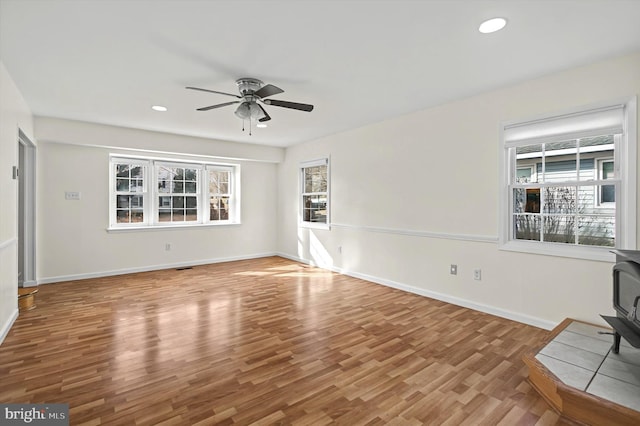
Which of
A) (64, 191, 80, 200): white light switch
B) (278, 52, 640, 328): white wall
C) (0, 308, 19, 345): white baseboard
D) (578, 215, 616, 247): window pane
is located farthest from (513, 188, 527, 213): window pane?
(64, 191, 80, 200): white light switch

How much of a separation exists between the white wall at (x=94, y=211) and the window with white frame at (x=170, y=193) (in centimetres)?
24

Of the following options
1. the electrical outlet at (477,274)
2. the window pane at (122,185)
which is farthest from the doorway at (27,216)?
the electrical outlet at (477,274)

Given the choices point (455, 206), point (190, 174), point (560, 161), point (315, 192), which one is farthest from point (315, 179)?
point (560, 161)

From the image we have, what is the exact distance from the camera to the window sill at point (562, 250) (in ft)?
9.29

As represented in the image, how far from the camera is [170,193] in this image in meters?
6.21

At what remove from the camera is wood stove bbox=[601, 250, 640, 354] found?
1.96 metres

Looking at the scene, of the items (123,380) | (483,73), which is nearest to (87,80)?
(123,380)

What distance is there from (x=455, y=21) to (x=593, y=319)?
290 centimetres

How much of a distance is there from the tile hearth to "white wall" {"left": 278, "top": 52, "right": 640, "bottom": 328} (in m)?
0.44

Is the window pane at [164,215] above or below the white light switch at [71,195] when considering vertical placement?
below

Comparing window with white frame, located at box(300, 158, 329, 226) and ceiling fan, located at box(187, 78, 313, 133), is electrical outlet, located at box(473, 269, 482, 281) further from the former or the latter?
window with white frame, located at box(300, 158, 329, 226)

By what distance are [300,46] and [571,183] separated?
289 centimetres

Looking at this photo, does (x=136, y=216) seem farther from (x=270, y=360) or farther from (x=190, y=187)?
(x=270, y=360)

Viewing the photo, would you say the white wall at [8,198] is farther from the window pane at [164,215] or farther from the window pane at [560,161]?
the window pane at [560,161]
